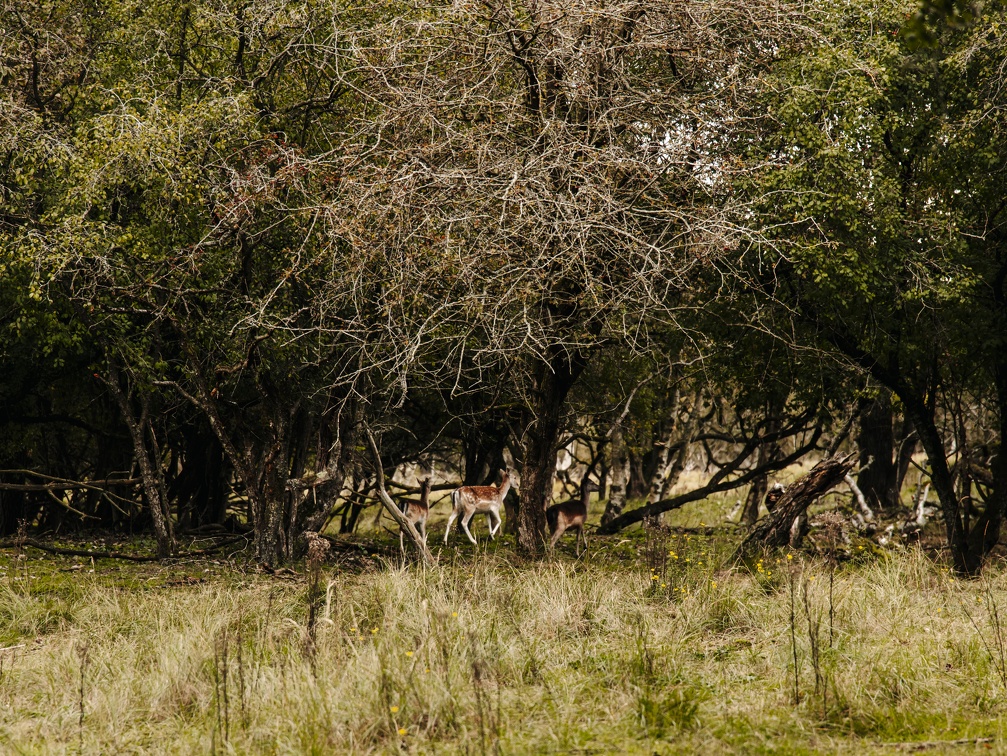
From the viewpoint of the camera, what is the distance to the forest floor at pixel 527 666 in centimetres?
605

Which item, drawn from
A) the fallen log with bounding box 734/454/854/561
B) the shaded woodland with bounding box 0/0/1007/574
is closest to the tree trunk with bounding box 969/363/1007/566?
the shaded woodland with bounding box 0/0/1007/574

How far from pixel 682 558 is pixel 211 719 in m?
5.42

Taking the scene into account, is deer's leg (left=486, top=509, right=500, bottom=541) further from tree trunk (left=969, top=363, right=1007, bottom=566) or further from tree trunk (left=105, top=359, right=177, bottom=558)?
tree trunk (left=969, top=363, right=1007, bottom=566)

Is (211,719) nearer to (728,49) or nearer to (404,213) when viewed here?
(404,213)

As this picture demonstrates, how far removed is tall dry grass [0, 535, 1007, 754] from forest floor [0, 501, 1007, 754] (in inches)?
0.8

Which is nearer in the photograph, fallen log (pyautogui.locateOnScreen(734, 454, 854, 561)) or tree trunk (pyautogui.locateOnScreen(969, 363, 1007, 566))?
tree trunk (pyautogui.locateOnScreen(969, 363, 1007, 566))

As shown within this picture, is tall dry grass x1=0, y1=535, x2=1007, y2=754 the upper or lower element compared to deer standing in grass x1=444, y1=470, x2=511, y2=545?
lower

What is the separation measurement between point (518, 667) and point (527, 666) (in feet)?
0.30

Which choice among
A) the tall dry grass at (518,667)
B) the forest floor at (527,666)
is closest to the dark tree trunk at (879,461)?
the forest floor at (527,666)

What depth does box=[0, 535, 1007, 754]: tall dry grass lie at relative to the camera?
6.07 metres

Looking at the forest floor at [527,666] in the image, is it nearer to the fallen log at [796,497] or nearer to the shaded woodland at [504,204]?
the fallen log at [796,497]

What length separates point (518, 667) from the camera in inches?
281

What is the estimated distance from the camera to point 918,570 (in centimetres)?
987

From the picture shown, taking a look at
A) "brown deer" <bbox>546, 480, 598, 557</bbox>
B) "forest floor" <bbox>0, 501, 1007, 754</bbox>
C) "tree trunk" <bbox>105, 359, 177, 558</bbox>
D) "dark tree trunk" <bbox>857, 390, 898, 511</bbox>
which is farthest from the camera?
"dark tree trunk" <bbox>857, 390, 898, 511</bbox>
